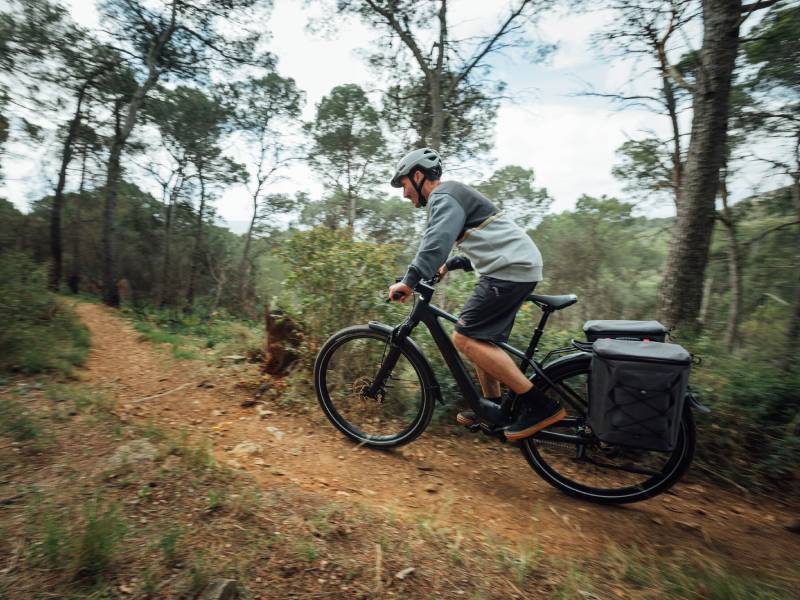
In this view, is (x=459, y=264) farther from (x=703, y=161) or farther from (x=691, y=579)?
(x=703, y=161)

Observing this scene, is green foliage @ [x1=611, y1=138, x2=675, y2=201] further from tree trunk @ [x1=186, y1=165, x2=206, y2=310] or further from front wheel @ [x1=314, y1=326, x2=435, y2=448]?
tree trunk @ [x1=186, y1=165, x2=206, y2=310]

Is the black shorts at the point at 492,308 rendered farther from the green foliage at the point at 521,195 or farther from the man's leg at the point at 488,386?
the green foliage at the point at 521,195

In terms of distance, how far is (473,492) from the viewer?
275 cm

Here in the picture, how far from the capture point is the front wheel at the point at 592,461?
2477 mm

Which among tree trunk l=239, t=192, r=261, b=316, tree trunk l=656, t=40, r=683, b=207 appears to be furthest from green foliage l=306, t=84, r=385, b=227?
tree trunk l=656, t=40, r=683, b=207

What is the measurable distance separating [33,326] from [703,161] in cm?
820

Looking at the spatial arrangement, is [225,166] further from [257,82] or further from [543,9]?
[543,9]

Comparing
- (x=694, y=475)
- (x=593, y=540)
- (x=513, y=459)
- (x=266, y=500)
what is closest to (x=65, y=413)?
(x=266, y=500)

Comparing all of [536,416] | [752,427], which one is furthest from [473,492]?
[752,427]

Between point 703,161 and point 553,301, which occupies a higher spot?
point 703,161

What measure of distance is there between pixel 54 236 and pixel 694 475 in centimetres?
2079

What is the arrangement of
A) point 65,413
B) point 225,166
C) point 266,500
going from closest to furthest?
point 266,500
point 65,413
point 225,166

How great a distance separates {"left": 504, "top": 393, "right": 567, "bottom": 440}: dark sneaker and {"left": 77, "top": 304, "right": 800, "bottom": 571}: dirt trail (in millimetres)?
485

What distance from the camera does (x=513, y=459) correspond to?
325 centimetres
